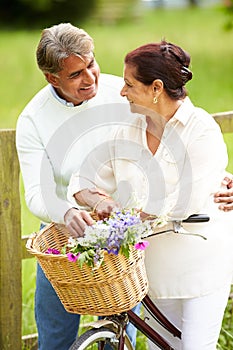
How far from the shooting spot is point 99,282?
10.9 ft

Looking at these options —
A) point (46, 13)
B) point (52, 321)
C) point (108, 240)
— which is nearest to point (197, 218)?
point (108, 240)

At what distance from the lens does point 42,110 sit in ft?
12.8

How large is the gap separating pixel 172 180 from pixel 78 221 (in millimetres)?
410

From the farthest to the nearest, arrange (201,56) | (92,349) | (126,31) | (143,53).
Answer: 1. (126,31)
2. (201,56)
3. (92,349)
4. (143,53)

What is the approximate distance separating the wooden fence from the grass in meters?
2.99

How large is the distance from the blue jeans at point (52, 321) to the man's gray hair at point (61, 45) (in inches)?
36.7

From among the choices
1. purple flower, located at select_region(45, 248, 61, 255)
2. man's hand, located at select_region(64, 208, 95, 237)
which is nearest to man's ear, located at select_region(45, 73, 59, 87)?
man's hand, located at select_region(64, 208, 95, 237)

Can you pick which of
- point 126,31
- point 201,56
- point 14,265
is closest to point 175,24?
point 126,31

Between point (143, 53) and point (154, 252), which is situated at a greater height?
point (143, 53)

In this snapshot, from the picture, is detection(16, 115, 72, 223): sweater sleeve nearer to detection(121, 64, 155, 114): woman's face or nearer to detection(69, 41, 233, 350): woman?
detection(69, 41, 233, 350): woman

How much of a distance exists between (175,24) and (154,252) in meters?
12.0

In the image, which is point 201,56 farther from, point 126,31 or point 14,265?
point 14,265

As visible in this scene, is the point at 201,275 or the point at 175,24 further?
the point at 175,24

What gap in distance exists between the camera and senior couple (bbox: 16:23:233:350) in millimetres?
3562
